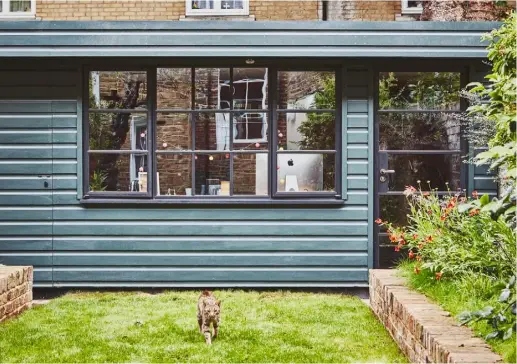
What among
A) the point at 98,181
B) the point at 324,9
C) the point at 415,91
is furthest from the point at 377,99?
the point at 324,9

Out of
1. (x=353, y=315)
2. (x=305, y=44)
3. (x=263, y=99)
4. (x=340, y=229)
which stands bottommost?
(x=353, y=315)

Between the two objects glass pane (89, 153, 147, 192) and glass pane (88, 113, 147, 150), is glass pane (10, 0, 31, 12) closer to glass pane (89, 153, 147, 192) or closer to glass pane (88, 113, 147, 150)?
glass pane (88, 113, 147, 150)

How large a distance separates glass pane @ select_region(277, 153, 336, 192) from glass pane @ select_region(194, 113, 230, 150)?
0.72 metres

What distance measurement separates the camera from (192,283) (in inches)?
346

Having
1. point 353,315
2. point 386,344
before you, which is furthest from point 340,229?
point 386,344

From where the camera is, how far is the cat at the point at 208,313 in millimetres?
5875

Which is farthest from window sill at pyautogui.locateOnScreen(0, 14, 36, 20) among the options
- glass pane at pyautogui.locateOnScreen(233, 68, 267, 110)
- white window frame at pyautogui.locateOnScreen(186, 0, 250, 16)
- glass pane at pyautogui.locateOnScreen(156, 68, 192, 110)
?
glass pane at pyautogui.locateOnScreen(233, 68, 267, 110)

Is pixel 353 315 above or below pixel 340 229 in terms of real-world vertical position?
below

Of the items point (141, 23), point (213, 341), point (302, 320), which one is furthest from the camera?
point (141, 23)

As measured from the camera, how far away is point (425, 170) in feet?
29.3

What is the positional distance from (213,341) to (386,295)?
1.67 metres

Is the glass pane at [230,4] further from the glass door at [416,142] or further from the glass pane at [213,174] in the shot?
the glass pane at [213,174]

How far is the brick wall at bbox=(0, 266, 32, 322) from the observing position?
687cm

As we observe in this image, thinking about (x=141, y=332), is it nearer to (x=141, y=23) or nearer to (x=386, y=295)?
Result: (x=386, y=295)
